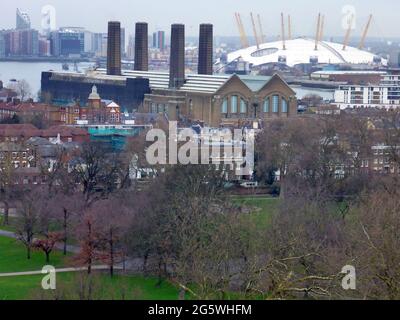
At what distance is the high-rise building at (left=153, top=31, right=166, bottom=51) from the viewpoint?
57.6 m

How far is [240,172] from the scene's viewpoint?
14766 mm

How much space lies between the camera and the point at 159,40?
5950cm

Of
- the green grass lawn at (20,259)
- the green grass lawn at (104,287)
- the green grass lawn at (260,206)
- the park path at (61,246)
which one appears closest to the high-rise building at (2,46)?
the green grass lawn at (260,206)

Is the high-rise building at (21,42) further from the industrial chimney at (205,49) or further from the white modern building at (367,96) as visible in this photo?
the industrial chimney at (205,49)

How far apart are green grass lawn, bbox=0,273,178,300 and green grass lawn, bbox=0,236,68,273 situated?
0.46m

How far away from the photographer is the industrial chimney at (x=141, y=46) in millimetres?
26812

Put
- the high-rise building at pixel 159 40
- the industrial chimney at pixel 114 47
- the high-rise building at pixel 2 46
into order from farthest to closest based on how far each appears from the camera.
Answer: the high-rise building at pixel 159 40, the high-rise building at pixel 2 46, the industrial chimney at pixel 114 47

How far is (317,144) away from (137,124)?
5554 millimetres

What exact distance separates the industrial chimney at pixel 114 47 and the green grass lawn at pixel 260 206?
44.8 ft

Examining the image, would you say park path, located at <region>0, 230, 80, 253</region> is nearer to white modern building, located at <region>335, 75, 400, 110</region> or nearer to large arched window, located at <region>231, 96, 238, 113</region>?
large arched window, located at <region>231, 96, 238, 113</region>

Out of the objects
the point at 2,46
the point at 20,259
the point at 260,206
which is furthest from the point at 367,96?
the point at 2,46

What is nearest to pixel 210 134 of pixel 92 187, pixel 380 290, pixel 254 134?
pixel 254 134
